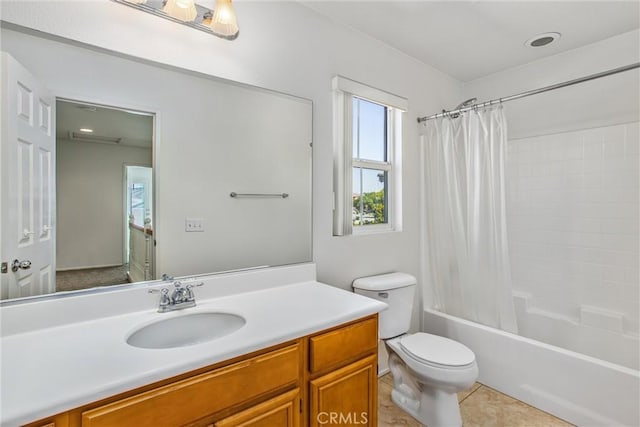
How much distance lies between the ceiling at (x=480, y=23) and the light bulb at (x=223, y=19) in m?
0.57

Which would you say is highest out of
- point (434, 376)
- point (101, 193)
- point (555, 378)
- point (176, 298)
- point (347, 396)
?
point (101, 193)

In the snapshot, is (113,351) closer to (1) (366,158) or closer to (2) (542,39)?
(1) (366,158)

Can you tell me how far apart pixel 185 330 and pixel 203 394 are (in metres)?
0.40

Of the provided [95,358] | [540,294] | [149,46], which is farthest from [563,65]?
[95,358]

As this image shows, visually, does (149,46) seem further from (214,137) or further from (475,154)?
(475,154)

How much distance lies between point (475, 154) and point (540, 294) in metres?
1.24

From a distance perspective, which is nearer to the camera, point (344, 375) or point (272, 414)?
point (272, 414)

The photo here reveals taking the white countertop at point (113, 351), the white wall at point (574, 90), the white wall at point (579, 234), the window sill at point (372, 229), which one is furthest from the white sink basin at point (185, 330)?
the white wall at point (574, 90)

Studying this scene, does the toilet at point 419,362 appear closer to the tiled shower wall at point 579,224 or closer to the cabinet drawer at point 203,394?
the cabinet drawer at point 203,394

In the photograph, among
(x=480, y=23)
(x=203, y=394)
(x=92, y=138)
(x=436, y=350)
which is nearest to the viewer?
(x=203, y=394)

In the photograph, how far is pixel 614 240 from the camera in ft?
6.91

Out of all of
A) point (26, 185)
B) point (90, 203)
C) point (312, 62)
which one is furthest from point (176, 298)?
point (312, 62)

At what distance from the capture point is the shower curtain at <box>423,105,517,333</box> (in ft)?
6.75

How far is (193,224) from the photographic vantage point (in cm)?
141
